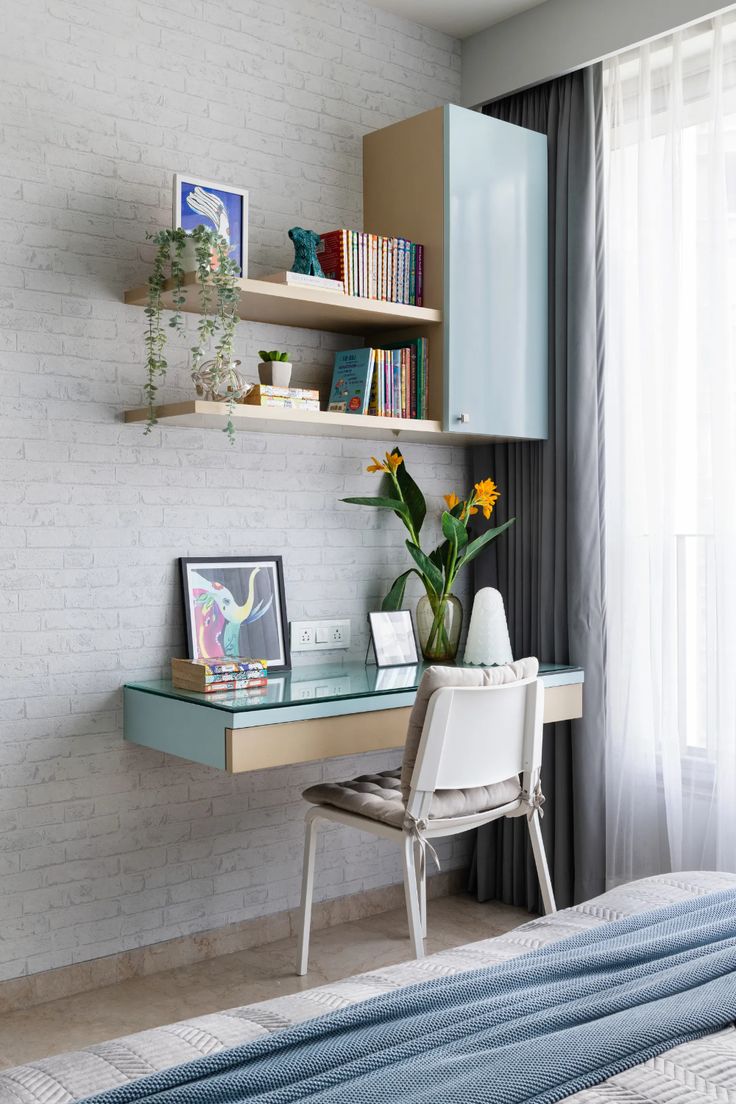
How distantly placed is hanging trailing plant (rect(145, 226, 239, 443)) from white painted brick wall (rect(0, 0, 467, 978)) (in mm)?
112

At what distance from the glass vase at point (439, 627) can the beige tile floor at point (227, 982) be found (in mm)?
858

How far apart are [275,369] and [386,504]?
0.62 metres

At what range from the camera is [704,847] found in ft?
10.3

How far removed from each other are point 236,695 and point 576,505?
1341 mm

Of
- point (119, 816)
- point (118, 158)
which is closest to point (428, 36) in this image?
point (118, 158)

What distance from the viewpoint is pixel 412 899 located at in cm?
267

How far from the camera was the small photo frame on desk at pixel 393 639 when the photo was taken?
337 cm

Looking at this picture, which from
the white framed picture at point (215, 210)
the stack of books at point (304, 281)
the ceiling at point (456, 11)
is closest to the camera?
the white framed picture at point (215, 210)

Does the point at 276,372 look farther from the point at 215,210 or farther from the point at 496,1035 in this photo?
the point at 496,1035

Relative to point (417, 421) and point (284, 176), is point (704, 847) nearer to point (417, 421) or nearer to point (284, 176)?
point (417, 421)

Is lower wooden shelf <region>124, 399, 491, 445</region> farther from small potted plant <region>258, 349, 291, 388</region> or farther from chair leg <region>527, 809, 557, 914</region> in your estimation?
Result: chair leg <region>527, 809, 557, 914</region>

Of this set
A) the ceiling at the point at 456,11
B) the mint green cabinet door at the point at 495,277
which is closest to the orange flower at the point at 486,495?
the mint green cabinet door at the point at 495,277

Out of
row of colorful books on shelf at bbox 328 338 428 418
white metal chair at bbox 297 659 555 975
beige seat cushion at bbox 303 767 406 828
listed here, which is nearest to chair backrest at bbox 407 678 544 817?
white metal chair at bbox 297 659 555 975

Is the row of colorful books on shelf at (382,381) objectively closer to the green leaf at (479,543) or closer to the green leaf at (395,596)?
the green leaf at (479,543)
